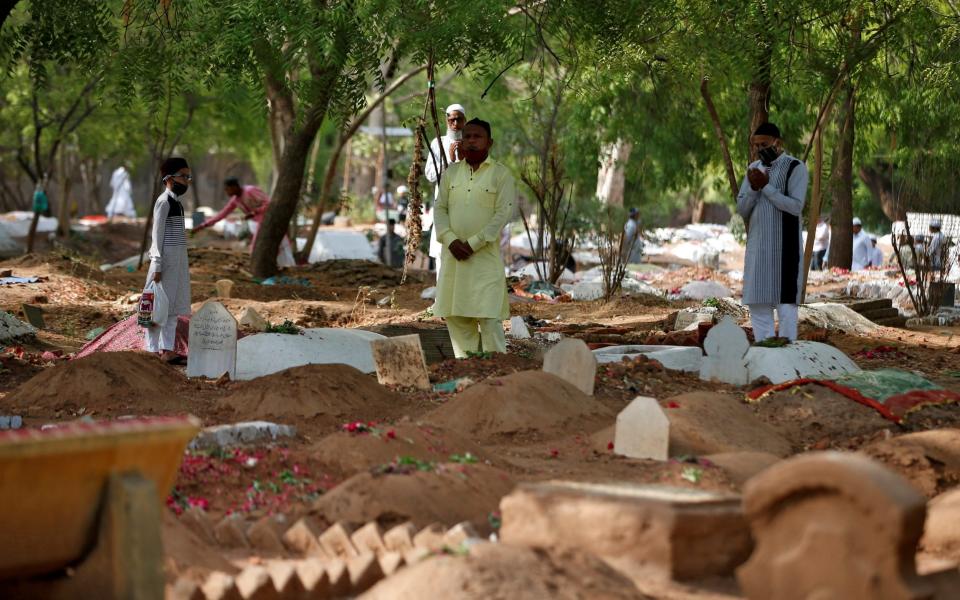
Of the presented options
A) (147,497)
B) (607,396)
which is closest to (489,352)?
(607,396)

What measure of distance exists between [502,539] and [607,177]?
997 inches

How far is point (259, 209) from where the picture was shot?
1805 centimetres

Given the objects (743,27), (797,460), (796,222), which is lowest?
(797,460)

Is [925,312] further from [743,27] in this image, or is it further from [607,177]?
[607,177]

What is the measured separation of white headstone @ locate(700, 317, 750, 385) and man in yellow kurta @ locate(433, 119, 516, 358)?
155cm

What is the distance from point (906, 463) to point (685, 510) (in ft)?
9.28

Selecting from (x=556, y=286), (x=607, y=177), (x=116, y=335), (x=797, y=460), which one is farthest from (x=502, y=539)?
(x=607, y=177)

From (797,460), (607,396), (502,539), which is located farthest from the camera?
(607,396)

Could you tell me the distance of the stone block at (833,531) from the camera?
159 inches

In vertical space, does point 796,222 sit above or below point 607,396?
above

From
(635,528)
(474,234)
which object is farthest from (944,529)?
(474,234)

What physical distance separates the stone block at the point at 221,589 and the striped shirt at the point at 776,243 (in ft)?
22.0

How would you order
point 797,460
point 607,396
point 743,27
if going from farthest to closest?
1. point 743,27
2. point 607,396
3. point 797,460

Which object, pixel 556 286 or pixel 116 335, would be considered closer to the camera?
pixel 116 335
